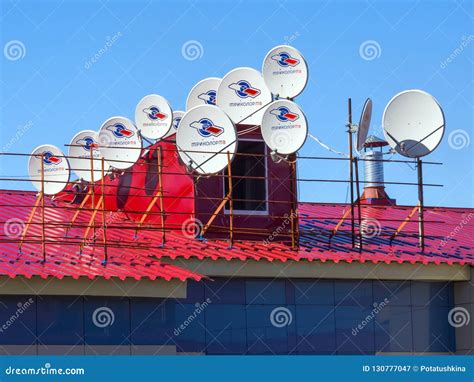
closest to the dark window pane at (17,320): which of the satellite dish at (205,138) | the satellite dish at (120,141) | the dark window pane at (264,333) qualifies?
the dark window pane at (264,333)

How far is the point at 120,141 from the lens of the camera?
974 inches

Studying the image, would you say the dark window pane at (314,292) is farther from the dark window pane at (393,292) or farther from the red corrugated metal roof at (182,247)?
the dark window pane at (393,292)

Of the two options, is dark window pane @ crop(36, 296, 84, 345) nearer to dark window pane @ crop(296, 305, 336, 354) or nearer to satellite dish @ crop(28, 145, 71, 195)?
dark window pane @ crop(296, 305, 336, 354)

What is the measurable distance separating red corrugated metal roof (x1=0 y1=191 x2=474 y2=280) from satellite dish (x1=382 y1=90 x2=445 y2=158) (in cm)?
173

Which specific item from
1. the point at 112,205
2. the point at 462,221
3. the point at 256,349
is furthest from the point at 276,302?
the point at 462,221

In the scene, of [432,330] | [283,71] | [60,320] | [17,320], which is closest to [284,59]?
[283,71]

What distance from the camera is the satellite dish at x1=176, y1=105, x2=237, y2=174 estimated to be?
2245cm

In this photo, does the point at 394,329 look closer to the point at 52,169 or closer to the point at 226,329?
the point at 226,329

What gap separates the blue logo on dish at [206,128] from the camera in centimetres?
2253

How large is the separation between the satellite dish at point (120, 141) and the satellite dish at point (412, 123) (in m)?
5.76

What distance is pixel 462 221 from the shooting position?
91.9 feet

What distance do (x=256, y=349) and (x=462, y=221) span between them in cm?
860

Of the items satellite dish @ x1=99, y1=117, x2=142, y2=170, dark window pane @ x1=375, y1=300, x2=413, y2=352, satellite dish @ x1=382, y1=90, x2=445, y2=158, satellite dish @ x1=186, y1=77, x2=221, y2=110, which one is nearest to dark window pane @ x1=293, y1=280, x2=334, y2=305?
dark window pane @ x1=375, y1=300, x2=413, y2=352

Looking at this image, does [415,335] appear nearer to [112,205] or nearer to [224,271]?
[224,271]
